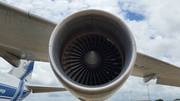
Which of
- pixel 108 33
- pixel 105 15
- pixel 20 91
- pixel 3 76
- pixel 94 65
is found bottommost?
pixel 20 91

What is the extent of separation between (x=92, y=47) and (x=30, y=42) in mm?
1805

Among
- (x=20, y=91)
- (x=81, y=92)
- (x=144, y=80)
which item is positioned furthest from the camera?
(x=20, y=91)

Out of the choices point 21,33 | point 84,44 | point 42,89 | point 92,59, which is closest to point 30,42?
point 21,33

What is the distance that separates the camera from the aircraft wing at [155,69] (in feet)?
15.5

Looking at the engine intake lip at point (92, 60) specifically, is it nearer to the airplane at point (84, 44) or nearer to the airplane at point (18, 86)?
the airplane at point (84, 44)

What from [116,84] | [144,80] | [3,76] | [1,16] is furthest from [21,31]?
[3,76]

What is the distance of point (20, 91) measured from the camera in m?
9.71

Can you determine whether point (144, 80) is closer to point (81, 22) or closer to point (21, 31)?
point (81, 22)

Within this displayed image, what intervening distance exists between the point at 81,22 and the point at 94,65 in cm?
89

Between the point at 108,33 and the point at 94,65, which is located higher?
the point at 108,33

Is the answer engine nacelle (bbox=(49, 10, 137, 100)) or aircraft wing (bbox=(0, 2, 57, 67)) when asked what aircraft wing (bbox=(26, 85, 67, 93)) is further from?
engine nacelle (bbox=(49, 10, 137, 100))

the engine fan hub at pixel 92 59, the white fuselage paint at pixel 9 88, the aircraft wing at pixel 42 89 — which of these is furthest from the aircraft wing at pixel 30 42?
the aircraft wing at pixel 42 89

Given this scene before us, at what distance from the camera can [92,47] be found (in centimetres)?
355

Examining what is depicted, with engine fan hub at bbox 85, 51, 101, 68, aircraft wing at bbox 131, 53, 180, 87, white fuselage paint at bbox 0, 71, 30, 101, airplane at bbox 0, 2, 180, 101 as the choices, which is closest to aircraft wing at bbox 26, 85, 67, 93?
white fuselage paint at bbox 0, 71, 30, 101
